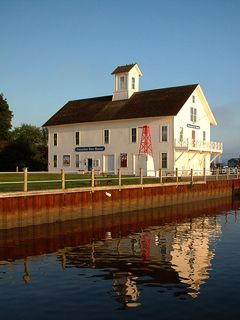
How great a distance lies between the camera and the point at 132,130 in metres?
45.2

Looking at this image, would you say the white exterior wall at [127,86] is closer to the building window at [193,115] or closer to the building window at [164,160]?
the building window at [193,115]

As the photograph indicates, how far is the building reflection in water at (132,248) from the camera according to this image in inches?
469

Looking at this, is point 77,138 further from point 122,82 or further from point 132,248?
point 132,248

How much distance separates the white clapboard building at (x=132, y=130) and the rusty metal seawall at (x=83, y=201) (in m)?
8.64

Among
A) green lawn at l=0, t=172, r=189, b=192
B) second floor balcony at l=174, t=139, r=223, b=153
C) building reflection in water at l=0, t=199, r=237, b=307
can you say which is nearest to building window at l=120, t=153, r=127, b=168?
second floor balcony at l=174, t=139, r=223, b=153

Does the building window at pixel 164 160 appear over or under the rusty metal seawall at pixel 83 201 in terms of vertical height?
over

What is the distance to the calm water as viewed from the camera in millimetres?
9773

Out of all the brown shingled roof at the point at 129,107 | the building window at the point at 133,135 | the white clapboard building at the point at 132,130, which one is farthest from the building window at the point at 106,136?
the building window at the point at 133,135

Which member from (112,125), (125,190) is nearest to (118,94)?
(112,125)

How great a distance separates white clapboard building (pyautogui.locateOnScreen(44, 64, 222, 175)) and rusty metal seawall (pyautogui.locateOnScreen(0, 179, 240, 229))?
8.64 meters

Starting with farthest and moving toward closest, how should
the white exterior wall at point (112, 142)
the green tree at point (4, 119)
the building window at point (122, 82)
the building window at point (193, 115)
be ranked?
1. the green tree at point (4, 119)
2. the building window at point (122, 82)
3. the building window at point (193, 115)
4. the white exterior wall at point (112, 142)

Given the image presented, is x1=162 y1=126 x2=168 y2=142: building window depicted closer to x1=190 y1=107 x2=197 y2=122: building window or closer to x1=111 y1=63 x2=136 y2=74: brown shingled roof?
x1=190 y1=107 x2=197 y2=122: building window

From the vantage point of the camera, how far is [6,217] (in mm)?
19000

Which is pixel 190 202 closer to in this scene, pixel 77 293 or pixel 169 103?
pixel 169 103
